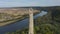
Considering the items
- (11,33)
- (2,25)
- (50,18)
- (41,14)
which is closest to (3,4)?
(2,25)

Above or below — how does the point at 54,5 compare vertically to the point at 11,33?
above

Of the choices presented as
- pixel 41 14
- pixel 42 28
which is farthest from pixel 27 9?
pixel 42 28

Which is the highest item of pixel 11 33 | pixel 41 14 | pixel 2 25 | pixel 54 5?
pixel 54 5

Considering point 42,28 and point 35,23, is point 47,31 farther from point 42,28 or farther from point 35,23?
point 35,23

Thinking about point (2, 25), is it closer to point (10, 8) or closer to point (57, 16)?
point (10, 8)

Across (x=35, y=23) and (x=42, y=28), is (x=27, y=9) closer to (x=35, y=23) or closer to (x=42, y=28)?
(x=35, y=23)

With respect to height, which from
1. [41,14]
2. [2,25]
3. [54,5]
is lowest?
[2,25]

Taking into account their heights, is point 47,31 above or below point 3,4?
below
